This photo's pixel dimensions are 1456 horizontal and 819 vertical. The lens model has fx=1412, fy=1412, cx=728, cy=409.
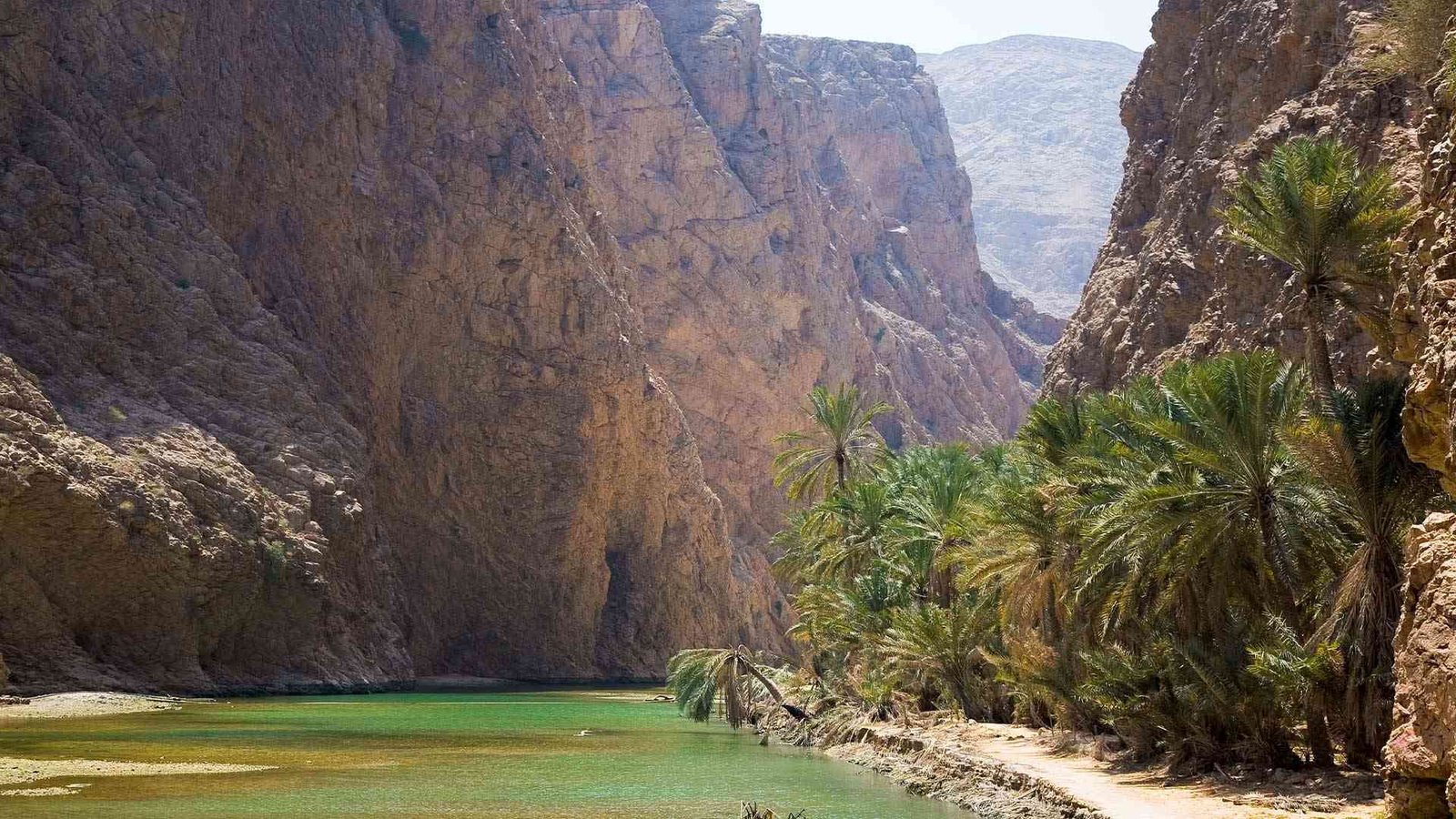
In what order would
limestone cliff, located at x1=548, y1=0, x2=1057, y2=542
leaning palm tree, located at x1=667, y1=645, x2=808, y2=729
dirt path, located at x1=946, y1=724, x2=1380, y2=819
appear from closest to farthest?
dirt path, located at x1=946, y1=724, x2=1380, y2=819, leaning palm tree, located at x1=667, y1=645, x2=808, y2=729, limestone cliff, located at x1=548, y1=0, x2=1057, y2=542

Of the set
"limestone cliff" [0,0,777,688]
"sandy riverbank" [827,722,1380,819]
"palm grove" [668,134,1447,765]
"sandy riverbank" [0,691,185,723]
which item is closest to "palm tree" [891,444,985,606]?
"palm grove" [668,134,1447,765]

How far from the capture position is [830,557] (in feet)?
137

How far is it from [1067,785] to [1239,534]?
398 cm

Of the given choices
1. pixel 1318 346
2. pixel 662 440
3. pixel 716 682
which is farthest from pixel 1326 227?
pixel 662 440

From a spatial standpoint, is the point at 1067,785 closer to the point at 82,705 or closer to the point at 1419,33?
the point at 1419,33

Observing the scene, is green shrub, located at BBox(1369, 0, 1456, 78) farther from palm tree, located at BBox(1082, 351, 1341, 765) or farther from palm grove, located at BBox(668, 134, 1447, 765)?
palm tree, located at BBox(1082, 351, 1341, 765)

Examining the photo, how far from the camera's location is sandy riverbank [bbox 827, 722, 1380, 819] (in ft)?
51.2

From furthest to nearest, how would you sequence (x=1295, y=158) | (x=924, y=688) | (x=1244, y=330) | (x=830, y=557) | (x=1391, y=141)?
(x=830, y=557) → (x=924, y=688) → (x=1244, y=330) → (x=1391, y=141) → (x=1295, y=158)

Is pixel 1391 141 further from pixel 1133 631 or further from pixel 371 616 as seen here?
pixel 371 616

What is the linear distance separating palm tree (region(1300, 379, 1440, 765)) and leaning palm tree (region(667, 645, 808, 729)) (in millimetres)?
21914

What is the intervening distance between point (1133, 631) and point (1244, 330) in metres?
11.4

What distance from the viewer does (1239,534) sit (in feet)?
60.0

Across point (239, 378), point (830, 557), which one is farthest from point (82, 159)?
point (830, 557)

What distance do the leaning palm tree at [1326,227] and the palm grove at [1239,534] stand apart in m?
0.03
